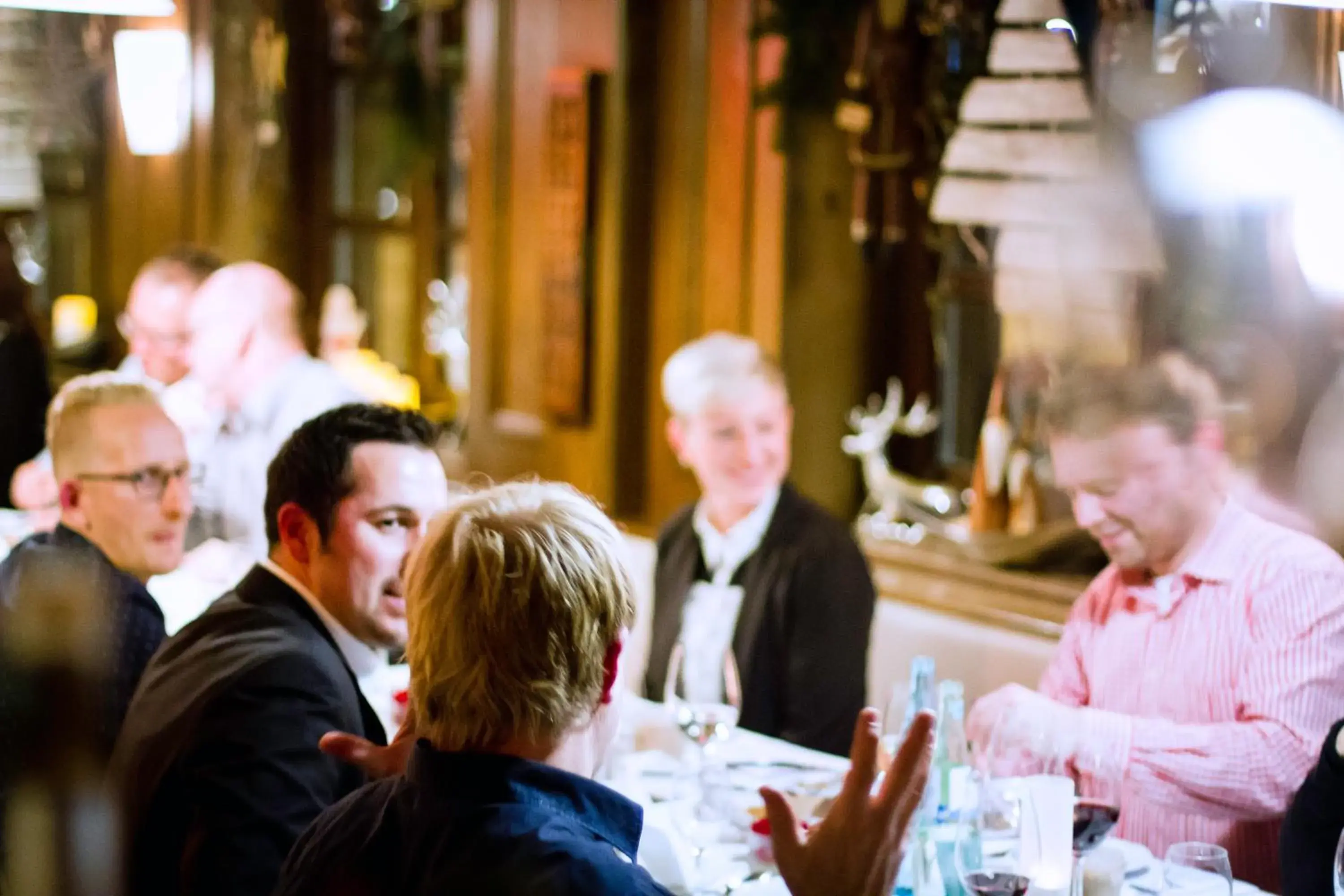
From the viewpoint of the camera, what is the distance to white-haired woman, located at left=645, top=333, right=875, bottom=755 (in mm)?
3256

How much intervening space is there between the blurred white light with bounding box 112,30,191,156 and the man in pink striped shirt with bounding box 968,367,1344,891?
217 inches

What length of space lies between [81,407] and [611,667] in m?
1.92

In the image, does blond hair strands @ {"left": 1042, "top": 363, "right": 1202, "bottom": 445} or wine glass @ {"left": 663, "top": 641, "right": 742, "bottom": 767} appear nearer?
wine glass @ {"left": 663, "top": 641, "right": 742, "bottom": 767}

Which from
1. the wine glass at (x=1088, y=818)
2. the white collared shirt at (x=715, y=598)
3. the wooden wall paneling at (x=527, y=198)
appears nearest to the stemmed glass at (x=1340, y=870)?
the wine glass at (x=1088, y=818)

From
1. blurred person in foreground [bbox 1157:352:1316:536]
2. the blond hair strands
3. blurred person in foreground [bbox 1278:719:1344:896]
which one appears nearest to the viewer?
blurred person in foreground [bbox 1278:719:1344:896]

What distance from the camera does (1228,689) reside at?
263 cm

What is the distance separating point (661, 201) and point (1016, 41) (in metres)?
1.46

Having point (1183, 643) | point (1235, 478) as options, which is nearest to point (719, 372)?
point (1235, 478)

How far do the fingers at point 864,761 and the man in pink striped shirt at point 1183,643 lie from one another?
1.04 m

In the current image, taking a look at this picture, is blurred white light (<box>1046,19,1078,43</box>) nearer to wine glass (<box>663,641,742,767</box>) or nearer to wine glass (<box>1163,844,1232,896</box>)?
wine glass (<box>663,641,742,767</box>)

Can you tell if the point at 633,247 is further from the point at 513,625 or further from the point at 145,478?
the point at 513,625

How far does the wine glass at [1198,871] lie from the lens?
6.00 feet

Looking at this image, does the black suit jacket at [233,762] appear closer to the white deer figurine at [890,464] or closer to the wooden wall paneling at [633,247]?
the white deer figurine at [890,464]

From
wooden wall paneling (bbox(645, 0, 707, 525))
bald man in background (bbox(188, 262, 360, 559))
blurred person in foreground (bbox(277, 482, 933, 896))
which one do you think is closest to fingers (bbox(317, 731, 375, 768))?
blurred person in foreground (bbox(277, 482, 933, 896))
